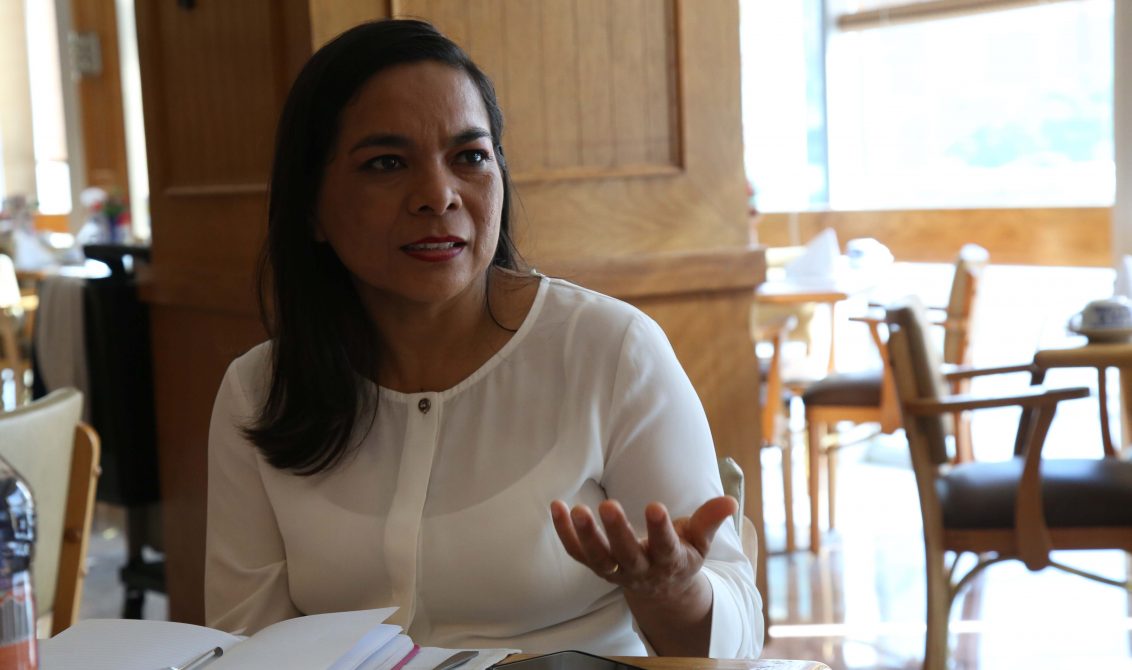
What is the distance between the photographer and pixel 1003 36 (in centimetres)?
507

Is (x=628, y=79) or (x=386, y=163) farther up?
(x=628, y=79)

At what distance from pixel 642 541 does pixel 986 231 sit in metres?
4.45

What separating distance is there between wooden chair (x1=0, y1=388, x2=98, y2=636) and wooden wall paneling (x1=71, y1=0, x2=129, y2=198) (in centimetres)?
533

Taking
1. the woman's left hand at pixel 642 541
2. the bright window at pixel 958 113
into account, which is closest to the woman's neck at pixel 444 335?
the woman's left hand at pixel 642 541

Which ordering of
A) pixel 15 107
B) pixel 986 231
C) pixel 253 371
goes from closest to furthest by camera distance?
1. pixel 253 371
2. pixel 986 231
3. pixel 15 107

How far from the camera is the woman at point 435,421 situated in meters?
1.30

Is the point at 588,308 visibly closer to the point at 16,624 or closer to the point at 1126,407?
the point at 16,624

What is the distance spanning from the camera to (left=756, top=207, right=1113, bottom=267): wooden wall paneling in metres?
4.67

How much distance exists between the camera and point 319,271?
5.04 feet

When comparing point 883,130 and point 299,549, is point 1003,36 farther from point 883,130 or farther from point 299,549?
point 299,549

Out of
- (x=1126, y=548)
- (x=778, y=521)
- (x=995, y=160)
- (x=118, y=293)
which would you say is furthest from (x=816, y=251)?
(x=118, y=293)

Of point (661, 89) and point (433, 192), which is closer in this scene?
point (433, 192)

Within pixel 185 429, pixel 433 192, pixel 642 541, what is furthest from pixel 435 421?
pixel 185 429

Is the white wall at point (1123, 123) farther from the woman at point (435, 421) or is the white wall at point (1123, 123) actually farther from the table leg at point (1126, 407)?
the woman at point (435, 421)
